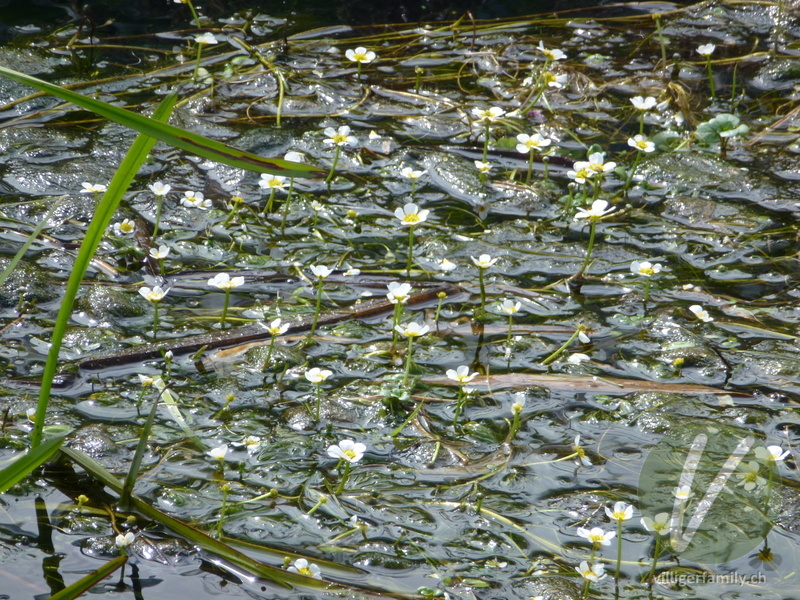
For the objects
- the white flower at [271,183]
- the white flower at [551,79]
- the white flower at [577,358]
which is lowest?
the white flower at [577,358]

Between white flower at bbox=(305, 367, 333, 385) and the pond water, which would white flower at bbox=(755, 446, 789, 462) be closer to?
the pond water

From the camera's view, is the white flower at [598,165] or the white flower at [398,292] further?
the white flower at [598,165]

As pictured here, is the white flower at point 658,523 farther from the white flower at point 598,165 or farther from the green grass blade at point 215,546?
the white flower at point 598,165

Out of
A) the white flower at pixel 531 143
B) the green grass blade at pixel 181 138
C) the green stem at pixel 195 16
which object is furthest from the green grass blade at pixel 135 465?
the green stem at pixel 195 16

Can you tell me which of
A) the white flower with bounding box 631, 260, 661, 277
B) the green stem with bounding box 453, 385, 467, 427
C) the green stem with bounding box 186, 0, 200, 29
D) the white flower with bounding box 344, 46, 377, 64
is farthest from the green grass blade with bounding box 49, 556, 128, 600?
the green stem with bounding box 186, 0, 200, 29

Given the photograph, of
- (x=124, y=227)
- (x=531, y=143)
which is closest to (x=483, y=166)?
(x=531, y=143)

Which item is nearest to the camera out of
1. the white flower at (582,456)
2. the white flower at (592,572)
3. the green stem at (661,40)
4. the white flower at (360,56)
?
the white flower at (592,572)

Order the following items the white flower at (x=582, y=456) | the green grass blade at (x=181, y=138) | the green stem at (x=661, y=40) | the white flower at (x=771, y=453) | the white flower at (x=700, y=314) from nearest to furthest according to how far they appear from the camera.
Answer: the green grass blade at (x=181, y=138), the white flower at (x=771, y=453), the white flower at (x=582, y=456), the white flower at (x=700, y=314), the green stem at (x=661, y=40)
